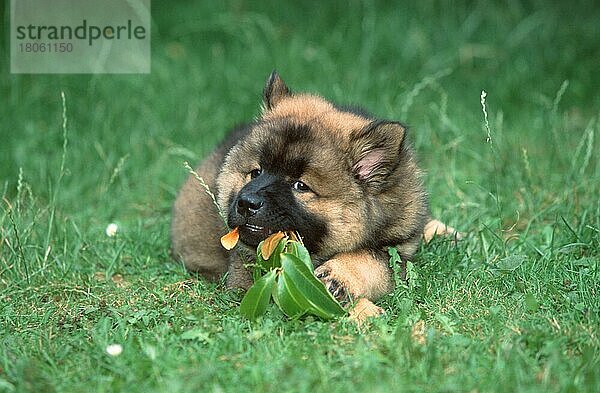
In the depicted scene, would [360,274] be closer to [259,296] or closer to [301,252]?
[301,252]

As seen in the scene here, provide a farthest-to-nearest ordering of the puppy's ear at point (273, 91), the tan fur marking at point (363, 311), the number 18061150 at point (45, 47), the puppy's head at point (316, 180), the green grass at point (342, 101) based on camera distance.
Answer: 1. the number 18061150 at point (45, 47)
2. the puppy's ear at point (273, 91)
3. the puppy's head at point (316, 180)
4. the tan fur marking at point (363, 311)
5. the green grass at point (342, 101)

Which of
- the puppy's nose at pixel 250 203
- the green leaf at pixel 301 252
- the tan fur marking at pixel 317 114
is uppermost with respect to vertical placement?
the tan fur marking at pixel 317 114

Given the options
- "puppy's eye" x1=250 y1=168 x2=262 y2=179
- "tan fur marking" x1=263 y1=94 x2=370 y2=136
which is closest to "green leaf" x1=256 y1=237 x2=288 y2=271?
"puppy's eye" x1=250 y1=168 x2=262 y2=179

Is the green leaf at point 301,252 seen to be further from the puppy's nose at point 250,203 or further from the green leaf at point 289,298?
the puppy's nose at point 250,203

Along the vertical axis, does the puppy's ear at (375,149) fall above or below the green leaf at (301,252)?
above

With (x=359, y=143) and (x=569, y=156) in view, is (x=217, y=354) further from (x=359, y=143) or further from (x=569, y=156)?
(x=569, y=156)

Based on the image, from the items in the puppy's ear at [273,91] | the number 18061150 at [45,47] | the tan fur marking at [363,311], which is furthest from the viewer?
the number 18061150 at [45,47]

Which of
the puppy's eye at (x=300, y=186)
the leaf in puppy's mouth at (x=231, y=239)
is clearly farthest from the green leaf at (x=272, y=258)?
the puppy's eye at (x=300, y=186)
